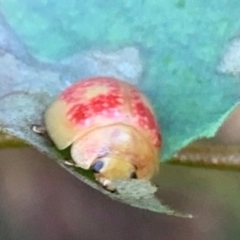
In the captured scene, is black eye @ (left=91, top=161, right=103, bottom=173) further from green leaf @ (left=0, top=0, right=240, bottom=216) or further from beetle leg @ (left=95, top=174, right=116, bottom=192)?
green leaf @ (left=0, top=0, right=240, bottom=216)

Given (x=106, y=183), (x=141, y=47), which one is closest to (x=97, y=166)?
(x=106, y=183)

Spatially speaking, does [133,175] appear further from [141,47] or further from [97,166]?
[141,47]

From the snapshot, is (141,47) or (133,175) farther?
(141,47)

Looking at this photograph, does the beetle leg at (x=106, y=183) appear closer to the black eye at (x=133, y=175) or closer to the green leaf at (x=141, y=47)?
the black eye at (x=133, y=175)

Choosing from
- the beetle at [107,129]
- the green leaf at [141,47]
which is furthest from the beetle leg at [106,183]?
the green leaf at [141,47]

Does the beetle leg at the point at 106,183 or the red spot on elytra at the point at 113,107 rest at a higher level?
the red spot on elytra at the point at 113,107

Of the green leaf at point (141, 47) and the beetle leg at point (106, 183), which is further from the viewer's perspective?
the green leaf at point (141, 47)

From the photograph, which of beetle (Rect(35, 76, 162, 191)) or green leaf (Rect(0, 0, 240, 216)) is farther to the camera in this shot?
green leaf (Rect(0, 0, 240, 216))

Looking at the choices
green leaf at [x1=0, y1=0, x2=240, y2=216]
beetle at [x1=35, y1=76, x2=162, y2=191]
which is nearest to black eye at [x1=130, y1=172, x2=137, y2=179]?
beetle at [x1=35, y1=76, x2=162, y2=191]

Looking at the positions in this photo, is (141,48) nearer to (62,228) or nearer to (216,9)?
(216,9)
